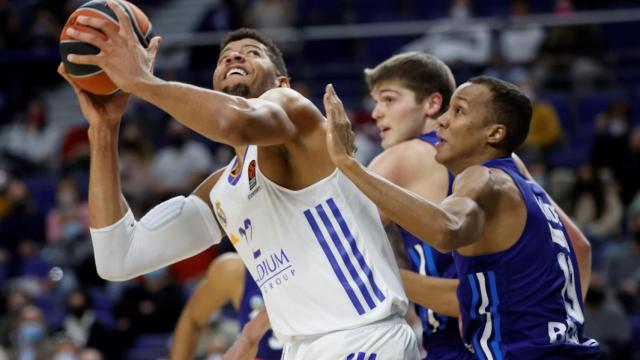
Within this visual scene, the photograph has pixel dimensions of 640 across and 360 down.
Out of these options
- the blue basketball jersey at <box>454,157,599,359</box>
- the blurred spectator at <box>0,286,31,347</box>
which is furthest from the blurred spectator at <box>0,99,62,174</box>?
the blue basketball jersey at <box>454,157,599,359</box>

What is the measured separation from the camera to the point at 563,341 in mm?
4418

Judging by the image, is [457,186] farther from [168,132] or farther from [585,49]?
[168,132]

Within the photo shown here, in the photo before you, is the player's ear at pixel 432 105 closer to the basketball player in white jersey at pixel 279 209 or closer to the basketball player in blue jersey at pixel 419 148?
the basketball player in blue jersey at pixel 419 148

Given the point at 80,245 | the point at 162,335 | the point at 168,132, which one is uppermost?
the point at 168,132

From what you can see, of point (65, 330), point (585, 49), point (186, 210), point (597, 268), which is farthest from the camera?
point (585, 49)

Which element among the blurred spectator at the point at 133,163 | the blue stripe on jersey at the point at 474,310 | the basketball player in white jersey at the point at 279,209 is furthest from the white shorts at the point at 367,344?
the blurred spectator at the point at 133,163

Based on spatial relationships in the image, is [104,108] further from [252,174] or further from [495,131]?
[495,131]

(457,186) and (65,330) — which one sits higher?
(457,186)

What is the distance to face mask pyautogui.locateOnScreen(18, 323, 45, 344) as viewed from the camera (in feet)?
40.1

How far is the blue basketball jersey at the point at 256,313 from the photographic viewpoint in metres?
6.43

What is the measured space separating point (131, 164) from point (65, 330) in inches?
100

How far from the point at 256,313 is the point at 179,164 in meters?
7.67

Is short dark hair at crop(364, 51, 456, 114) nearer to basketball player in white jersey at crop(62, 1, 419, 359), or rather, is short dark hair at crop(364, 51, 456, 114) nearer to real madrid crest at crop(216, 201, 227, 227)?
basketball player in white jersey at crop(62, 1, 419, 359)

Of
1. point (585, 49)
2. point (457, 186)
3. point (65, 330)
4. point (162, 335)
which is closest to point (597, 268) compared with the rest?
point (585, 49)
